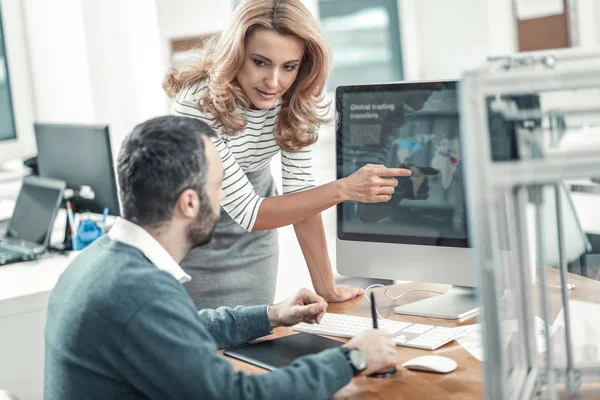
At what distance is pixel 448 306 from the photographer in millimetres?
1801

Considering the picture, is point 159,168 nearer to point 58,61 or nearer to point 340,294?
point 340,294

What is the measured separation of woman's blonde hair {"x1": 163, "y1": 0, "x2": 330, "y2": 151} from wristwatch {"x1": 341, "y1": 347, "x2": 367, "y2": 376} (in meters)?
0.77

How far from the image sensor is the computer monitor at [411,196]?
1.76 meters

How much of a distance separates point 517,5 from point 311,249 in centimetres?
249

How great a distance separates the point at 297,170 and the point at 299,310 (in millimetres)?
540

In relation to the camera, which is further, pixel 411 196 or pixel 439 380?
pixel 411 196

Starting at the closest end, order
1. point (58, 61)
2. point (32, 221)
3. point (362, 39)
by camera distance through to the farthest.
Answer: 1. point (32, 221)
2. point (58, 61)
3. point (362, 39)

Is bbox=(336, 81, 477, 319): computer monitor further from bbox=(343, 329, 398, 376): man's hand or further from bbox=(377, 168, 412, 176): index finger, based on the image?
bbox=(343, 329, 398, 376): man's hand

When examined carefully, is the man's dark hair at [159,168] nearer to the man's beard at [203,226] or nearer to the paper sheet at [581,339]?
the man's beard at [203,226]

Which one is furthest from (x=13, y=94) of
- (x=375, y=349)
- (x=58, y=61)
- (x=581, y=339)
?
(x=581, y=339)

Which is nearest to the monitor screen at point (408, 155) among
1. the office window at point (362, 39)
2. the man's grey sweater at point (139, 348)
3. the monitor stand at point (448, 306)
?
the monitor stand at point (448, 306)

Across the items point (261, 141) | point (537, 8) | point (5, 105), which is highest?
point (537, 8)

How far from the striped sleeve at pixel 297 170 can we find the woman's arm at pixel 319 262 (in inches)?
3.5

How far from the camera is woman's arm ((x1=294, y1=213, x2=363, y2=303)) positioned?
1.97 m
